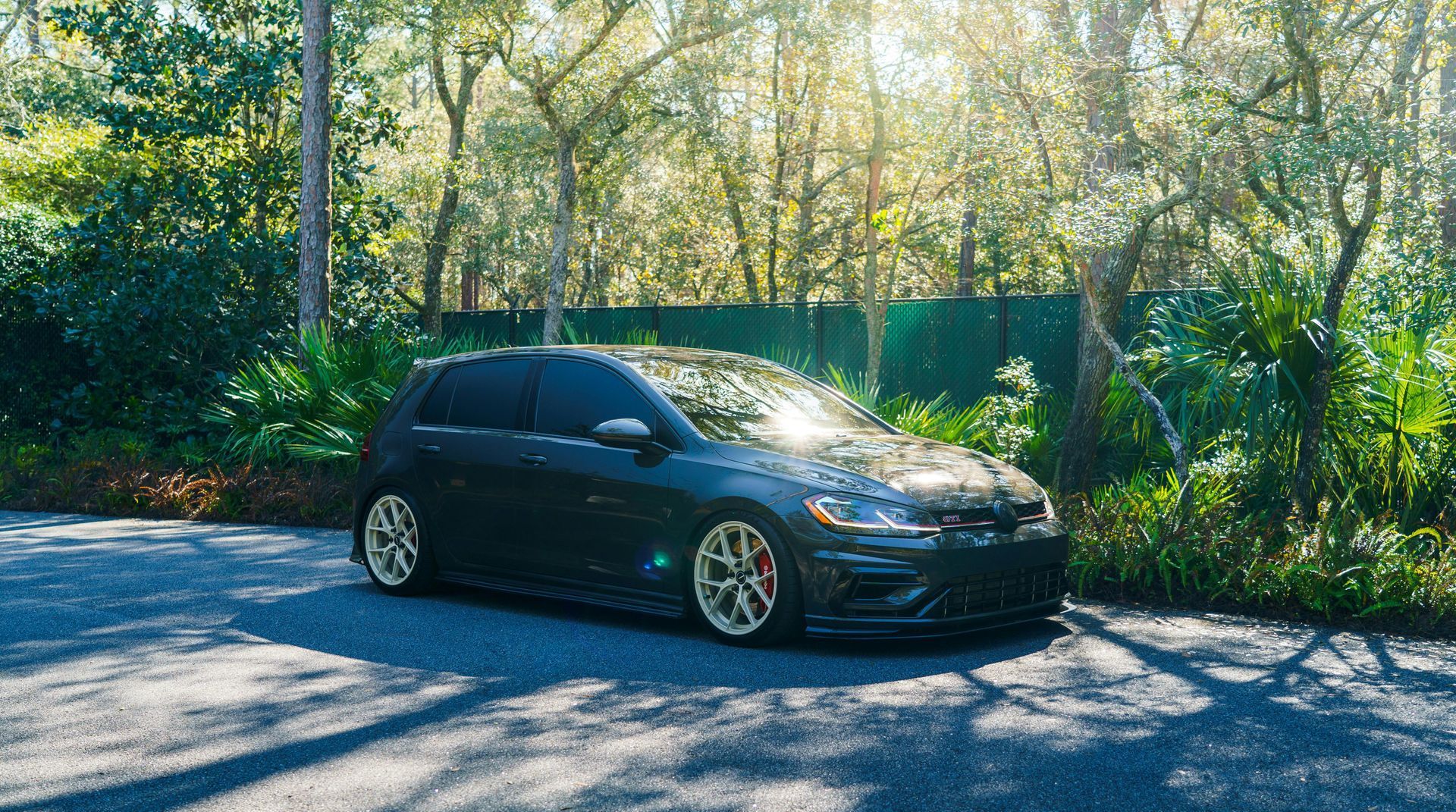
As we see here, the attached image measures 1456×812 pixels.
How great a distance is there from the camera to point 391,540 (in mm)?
8641

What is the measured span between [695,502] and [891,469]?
104 cm

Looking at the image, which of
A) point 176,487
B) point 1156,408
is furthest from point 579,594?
point 176,487

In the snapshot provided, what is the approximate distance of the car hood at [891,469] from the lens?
673cm

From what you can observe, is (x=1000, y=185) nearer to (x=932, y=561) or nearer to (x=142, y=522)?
(x=932, y=561)

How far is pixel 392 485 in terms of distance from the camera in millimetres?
8594

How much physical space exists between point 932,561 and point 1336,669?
2039 millimetres

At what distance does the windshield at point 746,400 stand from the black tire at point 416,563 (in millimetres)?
1754

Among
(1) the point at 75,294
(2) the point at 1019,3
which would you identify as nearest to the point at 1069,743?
(2) the point at 1019,3

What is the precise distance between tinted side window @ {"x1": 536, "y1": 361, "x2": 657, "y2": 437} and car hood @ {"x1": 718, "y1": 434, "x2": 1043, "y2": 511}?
30.5 inches

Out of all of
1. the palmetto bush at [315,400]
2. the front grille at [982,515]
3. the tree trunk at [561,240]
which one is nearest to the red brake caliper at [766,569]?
the front grille at [982,515]

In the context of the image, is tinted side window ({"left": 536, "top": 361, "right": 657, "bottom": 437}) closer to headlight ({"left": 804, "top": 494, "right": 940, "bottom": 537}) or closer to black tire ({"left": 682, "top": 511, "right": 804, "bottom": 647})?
black tire ({"left": 682, "top": 511, "right": 804, "bottom": 647})

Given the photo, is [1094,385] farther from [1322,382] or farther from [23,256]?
[23,256]

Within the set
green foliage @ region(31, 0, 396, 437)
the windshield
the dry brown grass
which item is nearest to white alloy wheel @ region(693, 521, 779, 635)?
the windshield

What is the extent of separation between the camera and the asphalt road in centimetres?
459
